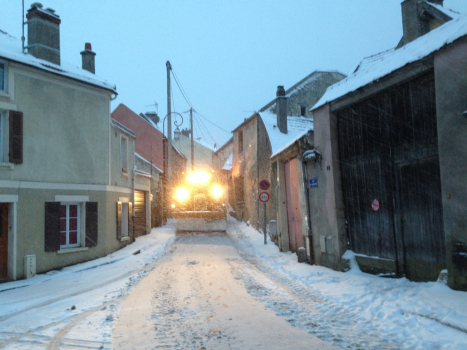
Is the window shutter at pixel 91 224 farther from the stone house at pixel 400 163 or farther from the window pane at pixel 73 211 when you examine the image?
the stone house at pixel 400 163

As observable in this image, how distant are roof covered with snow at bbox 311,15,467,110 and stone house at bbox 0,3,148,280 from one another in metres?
7.98

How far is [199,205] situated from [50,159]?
1360cm

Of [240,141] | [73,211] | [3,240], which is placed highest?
[240,141]

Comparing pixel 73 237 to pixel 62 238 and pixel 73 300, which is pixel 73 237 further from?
pixel 73 300

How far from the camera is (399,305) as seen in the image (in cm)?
562

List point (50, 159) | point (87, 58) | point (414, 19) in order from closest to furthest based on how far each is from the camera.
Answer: point (50, 159) < point (414, 19) < point (87, 58)

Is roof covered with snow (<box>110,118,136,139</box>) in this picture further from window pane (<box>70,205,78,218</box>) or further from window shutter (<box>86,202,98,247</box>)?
window pane (<box>70,205,78,218</box>)

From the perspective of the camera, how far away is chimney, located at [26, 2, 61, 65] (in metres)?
12.5

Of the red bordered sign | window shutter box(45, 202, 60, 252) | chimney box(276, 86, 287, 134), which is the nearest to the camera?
the red bordered sign

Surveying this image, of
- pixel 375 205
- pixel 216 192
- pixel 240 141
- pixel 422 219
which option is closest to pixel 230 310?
pixel 422 219

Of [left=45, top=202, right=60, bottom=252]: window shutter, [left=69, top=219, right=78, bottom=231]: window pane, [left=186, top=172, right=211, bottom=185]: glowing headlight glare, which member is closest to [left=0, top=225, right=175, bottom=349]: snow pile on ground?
[left=45, top=202, right=60, bottom=252]: window shutter

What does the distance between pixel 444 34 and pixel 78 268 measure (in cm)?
1089

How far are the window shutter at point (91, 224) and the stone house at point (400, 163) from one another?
7207mm


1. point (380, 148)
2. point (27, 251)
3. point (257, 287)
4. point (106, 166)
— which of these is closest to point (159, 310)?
point (257, 287)
